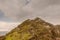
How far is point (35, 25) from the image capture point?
6150 cm

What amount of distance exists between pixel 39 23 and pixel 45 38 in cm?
623

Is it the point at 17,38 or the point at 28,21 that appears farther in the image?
the point at 28,21

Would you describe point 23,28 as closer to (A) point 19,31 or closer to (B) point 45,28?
(A) point 19,31

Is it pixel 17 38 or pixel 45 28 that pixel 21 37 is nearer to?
pixel 17 38

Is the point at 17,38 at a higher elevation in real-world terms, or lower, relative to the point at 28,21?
lower

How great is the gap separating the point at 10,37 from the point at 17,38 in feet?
8.83

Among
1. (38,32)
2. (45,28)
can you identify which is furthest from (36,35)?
(45,28)

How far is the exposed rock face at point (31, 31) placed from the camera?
188ft

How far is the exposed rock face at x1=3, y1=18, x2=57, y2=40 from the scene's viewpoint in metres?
57.3

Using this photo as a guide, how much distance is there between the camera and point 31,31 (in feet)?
190

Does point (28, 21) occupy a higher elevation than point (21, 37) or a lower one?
higher

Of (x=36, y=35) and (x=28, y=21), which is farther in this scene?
(x=28, y=21)

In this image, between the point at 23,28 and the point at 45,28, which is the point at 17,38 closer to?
the point at 23,28

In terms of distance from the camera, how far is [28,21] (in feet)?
206
